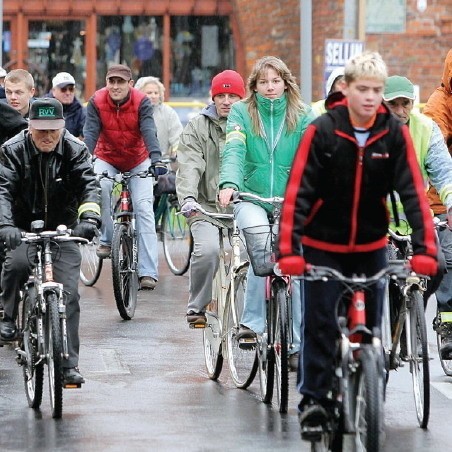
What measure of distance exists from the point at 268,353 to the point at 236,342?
2.50ft

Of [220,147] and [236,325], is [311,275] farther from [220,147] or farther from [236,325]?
[220,147]

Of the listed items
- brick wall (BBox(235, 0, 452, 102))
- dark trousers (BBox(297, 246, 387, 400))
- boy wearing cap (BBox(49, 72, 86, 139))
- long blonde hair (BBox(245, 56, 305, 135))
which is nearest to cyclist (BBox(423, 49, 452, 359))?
long blonde hair (BBox(245, 56, 305, 135))

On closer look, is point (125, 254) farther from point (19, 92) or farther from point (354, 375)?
point (354, 375)

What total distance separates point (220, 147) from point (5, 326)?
1856 millimetres

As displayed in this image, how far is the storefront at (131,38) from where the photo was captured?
2842 centimetres

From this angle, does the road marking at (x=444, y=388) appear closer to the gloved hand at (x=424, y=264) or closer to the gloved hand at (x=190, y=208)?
the gloved hand at (x=190, y=208)

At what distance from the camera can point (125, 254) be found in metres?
14.2

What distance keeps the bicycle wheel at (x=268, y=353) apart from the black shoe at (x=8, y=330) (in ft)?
5.63

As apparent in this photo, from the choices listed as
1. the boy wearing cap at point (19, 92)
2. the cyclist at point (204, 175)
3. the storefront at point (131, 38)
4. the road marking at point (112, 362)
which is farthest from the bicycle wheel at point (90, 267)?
the storefront at point (131, 38)

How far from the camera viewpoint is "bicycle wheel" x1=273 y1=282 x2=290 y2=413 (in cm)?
929

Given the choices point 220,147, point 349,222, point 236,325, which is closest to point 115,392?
point 236,325

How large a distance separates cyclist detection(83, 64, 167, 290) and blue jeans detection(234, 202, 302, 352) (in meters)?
4.54

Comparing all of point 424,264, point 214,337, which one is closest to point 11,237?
point 214,337

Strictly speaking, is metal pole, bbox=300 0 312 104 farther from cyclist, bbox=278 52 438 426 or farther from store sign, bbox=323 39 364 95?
cyclist, bbox=278 52 438 426
